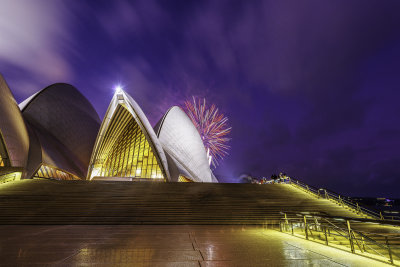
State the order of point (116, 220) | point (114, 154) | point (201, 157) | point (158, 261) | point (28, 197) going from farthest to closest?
point (201, 157), point (114, 154), point (28, 197), point (116, 220), point (158, 261)

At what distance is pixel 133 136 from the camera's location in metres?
25.6

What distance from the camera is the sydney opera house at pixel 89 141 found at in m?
15.4

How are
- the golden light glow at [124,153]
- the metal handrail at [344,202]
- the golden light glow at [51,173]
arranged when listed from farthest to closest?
the golden light glow at [124,153] → the golden light glow at [51,173] → the metal handrail at [344,202]

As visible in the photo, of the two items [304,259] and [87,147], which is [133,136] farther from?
[304,259]

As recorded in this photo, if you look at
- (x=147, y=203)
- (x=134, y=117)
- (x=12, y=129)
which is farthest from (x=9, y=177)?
(x=147, y=203)

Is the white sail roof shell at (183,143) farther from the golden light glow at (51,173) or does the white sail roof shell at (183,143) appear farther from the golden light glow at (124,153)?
the golden light glow at (51,173)

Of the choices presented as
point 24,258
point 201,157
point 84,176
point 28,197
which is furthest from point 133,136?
point 24,258

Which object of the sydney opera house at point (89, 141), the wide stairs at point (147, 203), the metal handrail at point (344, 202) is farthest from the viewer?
the sydney opera house at point (89, 141)

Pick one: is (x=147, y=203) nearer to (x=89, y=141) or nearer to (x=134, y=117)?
(x=134, y=117)

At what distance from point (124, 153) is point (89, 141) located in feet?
14.0

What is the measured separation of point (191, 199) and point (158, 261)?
262 inches

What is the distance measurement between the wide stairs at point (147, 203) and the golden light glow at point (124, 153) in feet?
35.0

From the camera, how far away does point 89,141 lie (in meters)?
23.6

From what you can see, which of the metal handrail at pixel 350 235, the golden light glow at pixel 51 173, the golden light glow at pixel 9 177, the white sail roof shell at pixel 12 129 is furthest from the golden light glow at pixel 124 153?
the metal handrail at pixel 350 235
